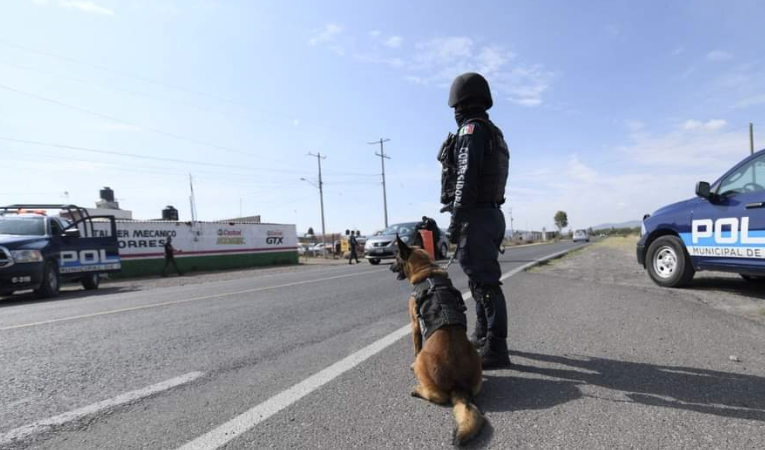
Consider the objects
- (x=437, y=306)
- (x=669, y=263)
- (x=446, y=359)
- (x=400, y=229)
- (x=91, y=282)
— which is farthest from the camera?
(x=400, y=229)

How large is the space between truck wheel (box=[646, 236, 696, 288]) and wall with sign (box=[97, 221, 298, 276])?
19.2 meters

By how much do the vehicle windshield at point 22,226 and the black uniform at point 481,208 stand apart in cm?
1076

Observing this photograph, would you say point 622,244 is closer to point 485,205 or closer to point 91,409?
point 485,205

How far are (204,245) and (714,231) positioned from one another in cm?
2081

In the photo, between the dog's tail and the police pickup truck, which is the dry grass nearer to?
the dog's tail

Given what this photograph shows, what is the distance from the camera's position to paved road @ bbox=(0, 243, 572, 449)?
213 cm

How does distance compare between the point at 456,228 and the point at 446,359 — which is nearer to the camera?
the point at 446,359

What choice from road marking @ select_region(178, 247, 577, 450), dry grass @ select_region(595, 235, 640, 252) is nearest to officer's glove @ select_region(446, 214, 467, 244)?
road marking @ select_region(178, 247, 577, 450)

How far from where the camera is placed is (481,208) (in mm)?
3242

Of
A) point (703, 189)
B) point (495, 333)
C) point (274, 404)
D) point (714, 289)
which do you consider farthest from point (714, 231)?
point (274, 404)

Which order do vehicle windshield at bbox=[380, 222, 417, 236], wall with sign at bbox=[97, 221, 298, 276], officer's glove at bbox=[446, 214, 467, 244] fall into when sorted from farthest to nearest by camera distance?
wall with sign at bbox=[97, 221, 298, 276] → vehicle windshield at bbox=[380, 222, 417, 236] → officer's glove at bbox=[446, 214, 467, 244]

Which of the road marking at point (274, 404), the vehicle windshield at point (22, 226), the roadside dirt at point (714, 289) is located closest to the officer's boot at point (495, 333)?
the road marking at point (274, 404)

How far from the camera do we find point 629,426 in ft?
6.82

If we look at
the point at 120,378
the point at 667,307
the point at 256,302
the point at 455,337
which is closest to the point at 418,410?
the point at 455,337
